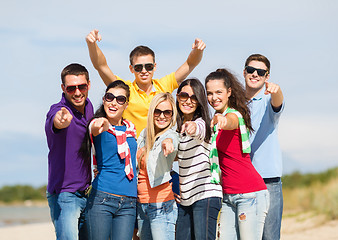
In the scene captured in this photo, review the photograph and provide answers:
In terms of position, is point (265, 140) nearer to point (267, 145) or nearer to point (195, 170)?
point (267, 145)

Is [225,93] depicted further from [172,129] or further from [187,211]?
[187,211]

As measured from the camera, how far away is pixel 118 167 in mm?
4172

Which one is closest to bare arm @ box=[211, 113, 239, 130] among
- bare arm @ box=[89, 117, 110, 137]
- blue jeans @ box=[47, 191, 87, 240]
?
bare arm @ box=[89, 117, 110, 137]

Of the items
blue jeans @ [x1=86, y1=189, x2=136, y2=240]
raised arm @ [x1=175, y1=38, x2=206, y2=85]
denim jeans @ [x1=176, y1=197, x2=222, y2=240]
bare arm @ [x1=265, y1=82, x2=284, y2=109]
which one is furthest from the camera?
raised arm @ [x1=175, y1=38, x2=206, y2=85]

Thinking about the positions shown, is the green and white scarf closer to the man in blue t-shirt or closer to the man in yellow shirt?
the man in blue t-shirt

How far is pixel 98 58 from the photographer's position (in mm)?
5262

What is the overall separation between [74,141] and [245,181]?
1.71m

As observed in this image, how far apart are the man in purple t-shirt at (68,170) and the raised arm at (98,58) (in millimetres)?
836

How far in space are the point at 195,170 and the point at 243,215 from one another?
0.63 m

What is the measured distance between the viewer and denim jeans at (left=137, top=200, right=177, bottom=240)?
4.20m

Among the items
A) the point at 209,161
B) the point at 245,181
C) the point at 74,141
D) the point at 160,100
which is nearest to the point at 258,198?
the point at 245,181

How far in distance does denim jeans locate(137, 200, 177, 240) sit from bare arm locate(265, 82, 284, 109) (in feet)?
4.96

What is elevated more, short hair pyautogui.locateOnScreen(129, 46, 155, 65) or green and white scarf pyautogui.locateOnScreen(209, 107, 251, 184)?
short hair pyautogui.locateOnScreen(129, 46, 155, 65)

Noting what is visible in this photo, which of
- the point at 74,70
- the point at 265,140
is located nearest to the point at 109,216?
the point at 74,70
